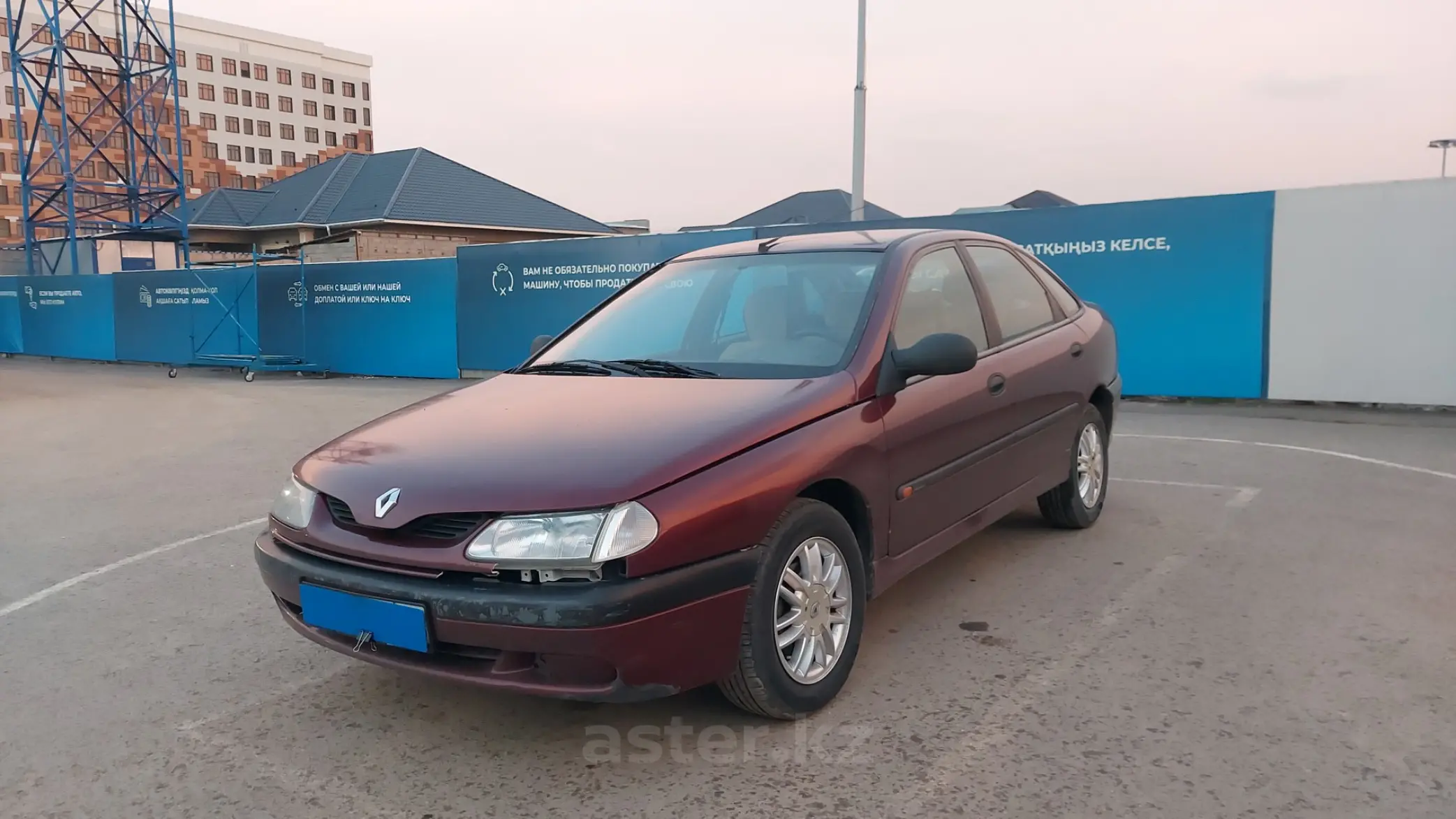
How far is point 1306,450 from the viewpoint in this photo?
25.3ft

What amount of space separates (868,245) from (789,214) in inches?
939

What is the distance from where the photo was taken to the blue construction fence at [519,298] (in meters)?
10.4

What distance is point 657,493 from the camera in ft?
8.84

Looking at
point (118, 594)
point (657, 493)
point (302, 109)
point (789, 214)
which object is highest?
point (302, 109)

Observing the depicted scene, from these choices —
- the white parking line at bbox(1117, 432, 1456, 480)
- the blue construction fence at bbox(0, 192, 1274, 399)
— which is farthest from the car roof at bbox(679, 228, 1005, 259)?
the blue construction fence at bbox(0, 192, 1274, 399)

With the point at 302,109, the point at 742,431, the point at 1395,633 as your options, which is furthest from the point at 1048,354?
the point at 302,109

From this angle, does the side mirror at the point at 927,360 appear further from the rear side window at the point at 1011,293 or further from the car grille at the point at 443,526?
the car grille at the point at 443,526

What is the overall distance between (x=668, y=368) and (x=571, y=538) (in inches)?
47.1

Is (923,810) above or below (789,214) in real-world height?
below

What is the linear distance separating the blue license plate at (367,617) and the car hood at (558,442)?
227 mm

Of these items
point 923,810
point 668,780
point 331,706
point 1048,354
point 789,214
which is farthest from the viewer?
point 789,214

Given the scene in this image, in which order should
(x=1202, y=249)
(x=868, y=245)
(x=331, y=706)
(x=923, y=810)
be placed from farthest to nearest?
(x=1202, y=249)
(x=868, y=245)
(x=331, y=706)
(x=923, y=810)

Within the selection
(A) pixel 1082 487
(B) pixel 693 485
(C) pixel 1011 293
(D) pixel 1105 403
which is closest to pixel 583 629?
(B) pixel 693 485

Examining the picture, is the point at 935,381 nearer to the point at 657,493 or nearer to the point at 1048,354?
the point at 1048,354
